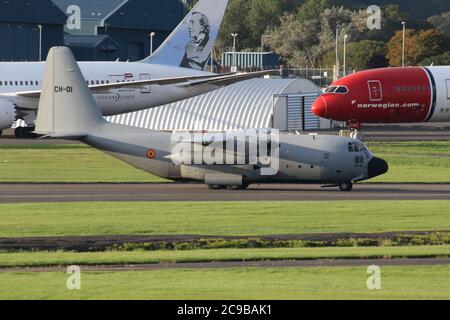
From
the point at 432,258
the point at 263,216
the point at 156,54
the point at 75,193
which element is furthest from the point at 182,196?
the point at 156,54

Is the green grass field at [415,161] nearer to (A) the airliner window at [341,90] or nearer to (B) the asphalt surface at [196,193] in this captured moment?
(B) the asphalt surface at [196,193]

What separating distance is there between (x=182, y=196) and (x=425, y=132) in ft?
165

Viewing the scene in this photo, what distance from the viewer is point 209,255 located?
35750 millimetres

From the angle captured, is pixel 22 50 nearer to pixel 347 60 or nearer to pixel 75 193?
pixel 347 60

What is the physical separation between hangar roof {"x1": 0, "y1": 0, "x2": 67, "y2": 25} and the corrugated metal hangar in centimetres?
4165

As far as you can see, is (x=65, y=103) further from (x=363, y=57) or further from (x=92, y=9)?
(x=363, y=57)

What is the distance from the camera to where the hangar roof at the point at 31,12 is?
5359 inches

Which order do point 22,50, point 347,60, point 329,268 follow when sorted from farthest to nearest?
1. point 347,60
2. point 22,50
3. point 329,268

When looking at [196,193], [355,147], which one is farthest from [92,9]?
[196,193]

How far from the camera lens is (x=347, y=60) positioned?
169 meters

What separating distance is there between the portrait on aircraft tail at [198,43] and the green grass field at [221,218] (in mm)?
48542

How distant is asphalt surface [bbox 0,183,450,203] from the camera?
5416 centimetres

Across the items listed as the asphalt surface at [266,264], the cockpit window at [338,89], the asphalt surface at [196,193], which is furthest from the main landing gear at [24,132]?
the asphalt surface at [266,264]

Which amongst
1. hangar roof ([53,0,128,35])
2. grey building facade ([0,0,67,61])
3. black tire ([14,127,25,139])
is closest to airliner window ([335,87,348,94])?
black tire ([14,127,25,139])
